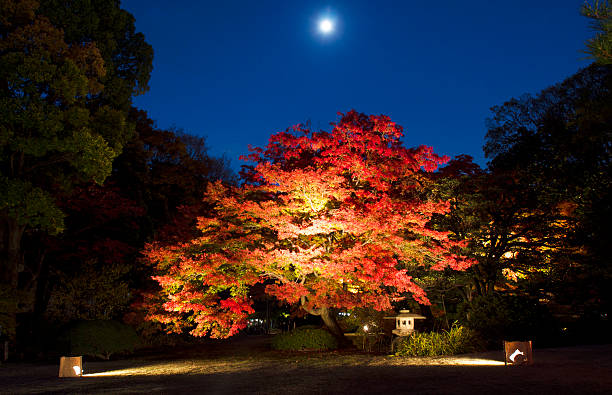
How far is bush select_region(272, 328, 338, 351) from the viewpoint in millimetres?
12828

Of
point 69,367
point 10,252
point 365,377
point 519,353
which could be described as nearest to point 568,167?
point 519,353

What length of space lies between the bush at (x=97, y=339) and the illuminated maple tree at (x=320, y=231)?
42.5 inches

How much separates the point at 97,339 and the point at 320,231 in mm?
7287

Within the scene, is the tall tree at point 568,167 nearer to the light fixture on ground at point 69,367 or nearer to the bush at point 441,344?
the bush at point 441,344

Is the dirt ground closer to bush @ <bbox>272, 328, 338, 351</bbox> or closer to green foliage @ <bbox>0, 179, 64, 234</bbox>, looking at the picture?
bush @ <bbox>272, 328, 338, 351</bbox>

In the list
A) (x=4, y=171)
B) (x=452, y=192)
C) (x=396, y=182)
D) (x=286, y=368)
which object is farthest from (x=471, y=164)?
(x=4, y=171)

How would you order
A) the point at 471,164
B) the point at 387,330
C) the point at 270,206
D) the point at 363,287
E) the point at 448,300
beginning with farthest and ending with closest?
the point at 448,300 < the point at 387,330 < the point at 471,164 < the point at 363,287 < the point at 270,206

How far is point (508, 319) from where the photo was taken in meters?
10.8

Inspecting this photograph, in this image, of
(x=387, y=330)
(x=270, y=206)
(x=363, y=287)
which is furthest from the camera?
(x=387, y=330)

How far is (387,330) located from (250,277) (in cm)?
781

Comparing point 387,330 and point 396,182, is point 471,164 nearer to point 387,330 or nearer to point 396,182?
point 396,182

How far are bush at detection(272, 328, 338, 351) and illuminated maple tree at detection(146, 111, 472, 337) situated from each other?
2.41 feet

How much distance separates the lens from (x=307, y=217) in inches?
472

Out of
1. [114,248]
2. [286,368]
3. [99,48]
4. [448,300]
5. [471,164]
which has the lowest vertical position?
[286,368]
